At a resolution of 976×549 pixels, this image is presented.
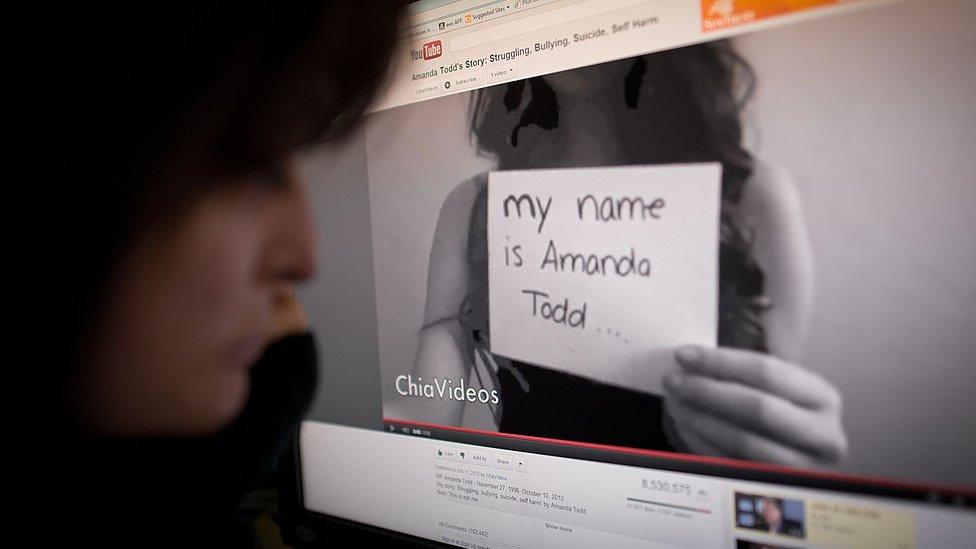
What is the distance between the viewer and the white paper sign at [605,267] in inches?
17.7

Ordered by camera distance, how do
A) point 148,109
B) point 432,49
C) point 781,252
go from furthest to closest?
point 432,49
point 781,252
point 148,109

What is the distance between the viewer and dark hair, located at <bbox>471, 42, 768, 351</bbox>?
433 mm

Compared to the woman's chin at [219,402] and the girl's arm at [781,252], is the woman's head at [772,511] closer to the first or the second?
the girl's arm at [781,252]

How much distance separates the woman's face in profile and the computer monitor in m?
0.10

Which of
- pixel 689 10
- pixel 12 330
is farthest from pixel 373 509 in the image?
pixel 689 10

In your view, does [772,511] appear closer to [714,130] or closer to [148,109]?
[714,130]

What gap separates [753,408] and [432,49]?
36 cm

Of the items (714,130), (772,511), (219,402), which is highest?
(714,130)

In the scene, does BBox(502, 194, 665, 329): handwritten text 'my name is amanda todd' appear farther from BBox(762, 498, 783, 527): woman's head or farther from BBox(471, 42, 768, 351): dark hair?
BBox(762, 498, 783, 527): woman's head

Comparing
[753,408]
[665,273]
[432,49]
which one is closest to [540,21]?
[432,49]

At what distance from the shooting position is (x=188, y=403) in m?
0.36

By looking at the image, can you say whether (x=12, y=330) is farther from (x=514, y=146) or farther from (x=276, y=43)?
(x=514, y=146)

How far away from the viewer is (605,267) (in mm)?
484

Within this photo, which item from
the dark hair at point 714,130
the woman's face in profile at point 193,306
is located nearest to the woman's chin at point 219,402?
the woman's face in profile at point 193,306
